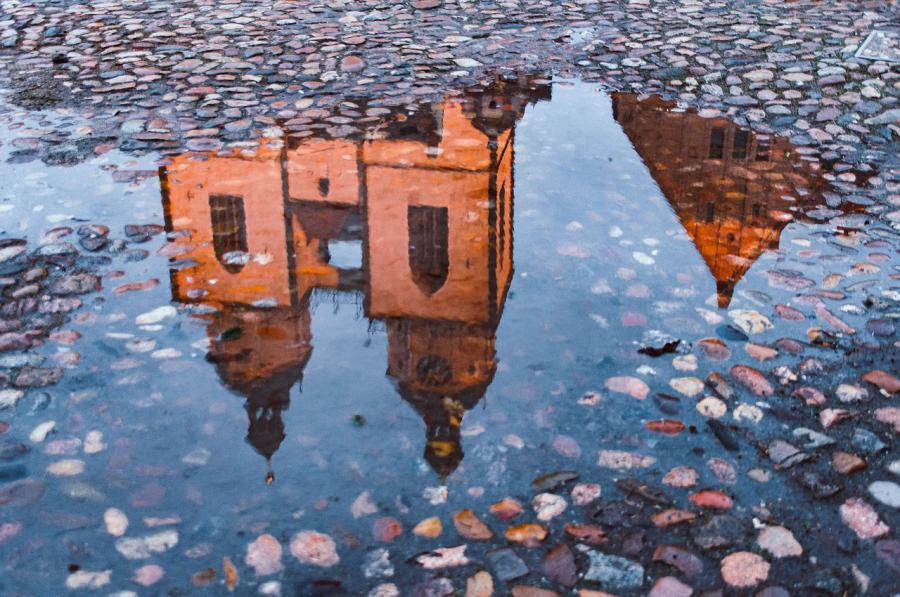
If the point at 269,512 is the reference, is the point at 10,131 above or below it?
above

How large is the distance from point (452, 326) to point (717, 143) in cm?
382

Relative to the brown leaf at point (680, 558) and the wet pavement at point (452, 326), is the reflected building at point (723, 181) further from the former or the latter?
the brown leaf at point (680, 558)

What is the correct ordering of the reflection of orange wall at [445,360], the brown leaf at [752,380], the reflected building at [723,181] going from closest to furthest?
the brown leaf at [752,380] → the reflection of orange wall at [445,360] → the reflected building at [723,181]

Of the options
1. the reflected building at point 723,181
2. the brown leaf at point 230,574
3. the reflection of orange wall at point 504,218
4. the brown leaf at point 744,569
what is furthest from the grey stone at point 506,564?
the reflected building at point 723,181

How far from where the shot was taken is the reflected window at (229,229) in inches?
239

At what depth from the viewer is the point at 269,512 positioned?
3.83 meters

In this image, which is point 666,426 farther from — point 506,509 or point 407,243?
point 407,243

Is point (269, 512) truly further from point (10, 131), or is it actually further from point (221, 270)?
point (10, 131)

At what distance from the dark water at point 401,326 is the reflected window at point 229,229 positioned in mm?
24

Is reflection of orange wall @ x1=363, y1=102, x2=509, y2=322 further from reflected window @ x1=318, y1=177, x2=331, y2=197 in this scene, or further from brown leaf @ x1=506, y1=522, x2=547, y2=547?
brown leaf @ x1=506, y1=522, x2=547, y2=547

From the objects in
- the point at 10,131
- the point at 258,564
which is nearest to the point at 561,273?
the point at 258,564

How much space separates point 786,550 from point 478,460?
55.7 inches

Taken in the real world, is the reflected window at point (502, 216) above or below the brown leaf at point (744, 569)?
above

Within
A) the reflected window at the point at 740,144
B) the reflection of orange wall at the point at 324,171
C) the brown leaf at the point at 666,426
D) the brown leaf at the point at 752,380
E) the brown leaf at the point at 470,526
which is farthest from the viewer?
the reflected window at the point at 740,144
